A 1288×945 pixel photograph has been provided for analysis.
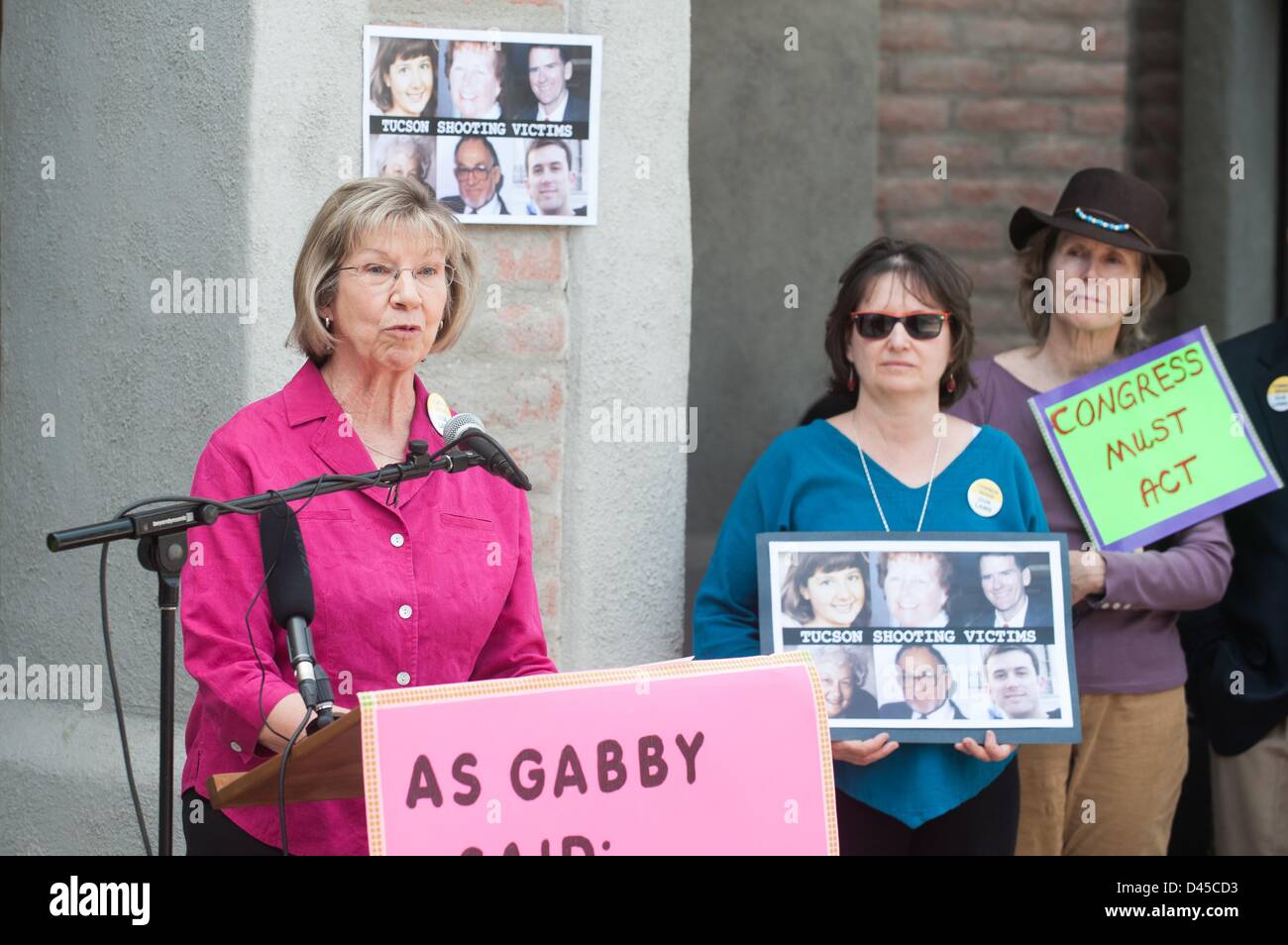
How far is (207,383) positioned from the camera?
3.62 metres

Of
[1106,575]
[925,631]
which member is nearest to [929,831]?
[925,631]

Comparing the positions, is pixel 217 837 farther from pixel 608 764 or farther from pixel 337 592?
pixel 608 764

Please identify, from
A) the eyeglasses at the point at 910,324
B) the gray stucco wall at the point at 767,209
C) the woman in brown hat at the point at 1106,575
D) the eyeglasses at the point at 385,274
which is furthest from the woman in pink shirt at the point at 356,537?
the gray stucco wall at the point at 767,209

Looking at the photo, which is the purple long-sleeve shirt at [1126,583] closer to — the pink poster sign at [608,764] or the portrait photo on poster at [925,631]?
the portrait photo on poster at [925,631]

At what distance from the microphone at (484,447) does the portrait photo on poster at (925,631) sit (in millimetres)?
879

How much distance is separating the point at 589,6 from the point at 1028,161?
2315 mm

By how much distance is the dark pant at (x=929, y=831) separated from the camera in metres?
3.11

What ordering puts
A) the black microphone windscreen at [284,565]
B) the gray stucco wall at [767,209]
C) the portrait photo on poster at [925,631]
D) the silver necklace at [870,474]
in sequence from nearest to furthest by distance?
the black microphone windscreen at [284,565] < the portrait photo on poster at [925,631] < the silver necklace at [870,474] < the gray stucco wall at [767,209]

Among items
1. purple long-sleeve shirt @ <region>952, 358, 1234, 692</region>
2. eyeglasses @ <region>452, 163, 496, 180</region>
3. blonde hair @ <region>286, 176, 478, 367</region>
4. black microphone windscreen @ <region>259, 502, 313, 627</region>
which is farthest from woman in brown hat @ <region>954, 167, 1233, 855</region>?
black microphone windscreen @ <region>259, 502, 313, 627</region>

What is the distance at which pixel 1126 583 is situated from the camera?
345 cm

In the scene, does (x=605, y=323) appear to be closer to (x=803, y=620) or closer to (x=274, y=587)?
(x=803, y=620)

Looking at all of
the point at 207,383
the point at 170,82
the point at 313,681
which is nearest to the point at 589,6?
the point at 170,82

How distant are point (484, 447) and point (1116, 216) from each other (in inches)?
81.1

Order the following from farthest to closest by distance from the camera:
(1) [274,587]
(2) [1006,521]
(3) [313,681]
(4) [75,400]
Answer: (4) [75,400]
(2) [1006,521]
(1) [274,587]
(3) [313,681]
